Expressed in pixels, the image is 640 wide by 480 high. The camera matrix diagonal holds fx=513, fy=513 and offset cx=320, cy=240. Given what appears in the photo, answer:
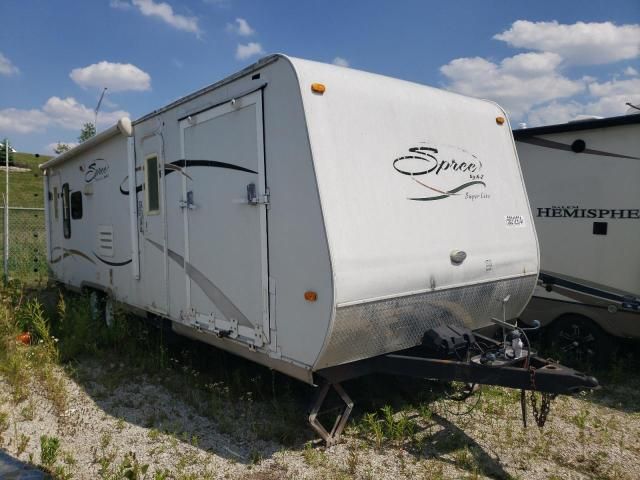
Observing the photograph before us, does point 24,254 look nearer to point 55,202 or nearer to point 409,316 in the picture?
point 55,202

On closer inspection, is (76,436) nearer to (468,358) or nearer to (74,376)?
(74,376)

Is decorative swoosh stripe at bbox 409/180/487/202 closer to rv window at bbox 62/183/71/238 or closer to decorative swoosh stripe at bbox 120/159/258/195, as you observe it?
decorative swoosh stripe at bbox 120/159/258/195

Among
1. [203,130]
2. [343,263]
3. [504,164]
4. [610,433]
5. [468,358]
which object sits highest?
[203,130]

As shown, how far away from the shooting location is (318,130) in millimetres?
3449

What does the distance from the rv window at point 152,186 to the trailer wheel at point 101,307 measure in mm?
1846

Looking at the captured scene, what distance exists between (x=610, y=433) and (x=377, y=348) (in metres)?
2.23

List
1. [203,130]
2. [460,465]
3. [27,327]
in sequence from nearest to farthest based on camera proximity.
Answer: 1. [460,465]
2. [203,130]
3. [27,327]

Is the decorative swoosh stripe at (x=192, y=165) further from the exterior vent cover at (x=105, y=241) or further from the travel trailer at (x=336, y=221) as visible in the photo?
the exterior vent cover at (x=105, y=241)

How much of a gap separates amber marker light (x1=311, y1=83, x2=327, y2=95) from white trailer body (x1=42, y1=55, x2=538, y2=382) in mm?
14

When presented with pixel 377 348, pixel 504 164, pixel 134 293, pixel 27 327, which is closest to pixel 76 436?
pixel 134 293

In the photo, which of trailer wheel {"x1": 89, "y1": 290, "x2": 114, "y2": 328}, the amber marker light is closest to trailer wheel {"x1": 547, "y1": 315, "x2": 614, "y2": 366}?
the amber marker light

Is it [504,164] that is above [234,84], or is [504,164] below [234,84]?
below

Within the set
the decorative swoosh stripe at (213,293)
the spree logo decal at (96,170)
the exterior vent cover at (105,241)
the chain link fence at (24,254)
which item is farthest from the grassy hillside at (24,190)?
the decorative swoosh stripe at (213,293)

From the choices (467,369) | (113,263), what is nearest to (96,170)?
(113,263)
